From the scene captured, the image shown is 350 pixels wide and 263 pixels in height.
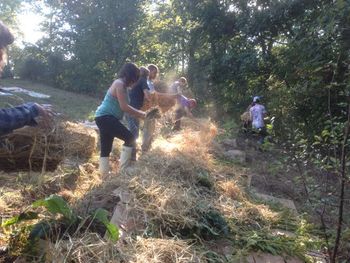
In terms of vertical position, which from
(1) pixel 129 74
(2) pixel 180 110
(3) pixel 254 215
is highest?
(1) pixel 129 74

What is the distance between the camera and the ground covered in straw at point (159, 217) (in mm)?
2594

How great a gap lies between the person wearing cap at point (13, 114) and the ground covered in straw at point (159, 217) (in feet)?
2.64

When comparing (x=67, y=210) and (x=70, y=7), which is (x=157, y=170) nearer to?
(x=67, y=210)

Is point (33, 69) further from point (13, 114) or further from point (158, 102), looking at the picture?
point (13, 114)

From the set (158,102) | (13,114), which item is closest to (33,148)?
(13,114)

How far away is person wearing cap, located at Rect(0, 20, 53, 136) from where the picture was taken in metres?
2.19

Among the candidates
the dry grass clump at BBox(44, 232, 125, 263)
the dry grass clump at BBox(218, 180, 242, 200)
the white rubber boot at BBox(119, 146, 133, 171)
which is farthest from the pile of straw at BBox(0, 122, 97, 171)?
the dry grass clump at BBox(218, 180, 242, 200)

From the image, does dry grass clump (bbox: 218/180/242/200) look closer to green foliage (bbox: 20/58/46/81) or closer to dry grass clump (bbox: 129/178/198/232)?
dry grass clump (bbox: 129/178/198/232)

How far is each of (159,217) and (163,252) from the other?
0.61 meters

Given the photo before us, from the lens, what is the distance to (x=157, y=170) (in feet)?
15.5

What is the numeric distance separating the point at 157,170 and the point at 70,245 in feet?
7.49

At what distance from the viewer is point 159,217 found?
3.22m

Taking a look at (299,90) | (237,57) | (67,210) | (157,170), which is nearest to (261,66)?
(237,57)

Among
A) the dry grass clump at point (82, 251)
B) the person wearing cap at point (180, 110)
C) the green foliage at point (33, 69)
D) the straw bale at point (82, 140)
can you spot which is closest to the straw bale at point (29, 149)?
the dry grass clump at point (82, 251)
